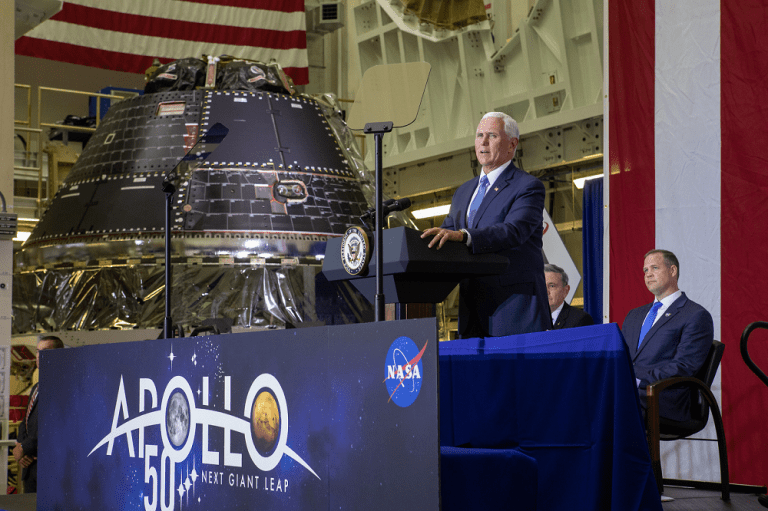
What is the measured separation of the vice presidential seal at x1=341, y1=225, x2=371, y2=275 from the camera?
299cm

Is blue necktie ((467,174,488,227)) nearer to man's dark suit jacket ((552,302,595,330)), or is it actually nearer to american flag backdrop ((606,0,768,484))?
man's dark suit jacket ((552,302,595,330))

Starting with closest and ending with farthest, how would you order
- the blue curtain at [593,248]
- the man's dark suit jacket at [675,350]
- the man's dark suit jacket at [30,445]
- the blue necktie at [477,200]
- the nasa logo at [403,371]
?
the nasa logo at [403,371]
the blue necktie at [477,200]
the man's dark suit jacket at [675,350]
the man's dark suit jacket at [30,445]
the blue curtain at [593,248]

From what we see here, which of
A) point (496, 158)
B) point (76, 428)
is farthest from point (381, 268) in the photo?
point (76, 428)

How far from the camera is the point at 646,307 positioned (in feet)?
16.7

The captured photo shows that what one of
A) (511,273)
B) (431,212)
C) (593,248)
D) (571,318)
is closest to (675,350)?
(571,318)

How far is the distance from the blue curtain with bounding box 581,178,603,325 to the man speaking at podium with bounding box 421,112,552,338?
691 centimetres

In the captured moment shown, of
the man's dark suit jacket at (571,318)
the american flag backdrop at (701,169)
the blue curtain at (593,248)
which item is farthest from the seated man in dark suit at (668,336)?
the blue curtain at (593,248)

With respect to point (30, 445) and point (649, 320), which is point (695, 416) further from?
point (30, 445)

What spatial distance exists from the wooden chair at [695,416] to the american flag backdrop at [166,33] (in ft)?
32.6

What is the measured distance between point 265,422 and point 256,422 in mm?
47

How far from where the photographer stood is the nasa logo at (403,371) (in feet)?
7.38

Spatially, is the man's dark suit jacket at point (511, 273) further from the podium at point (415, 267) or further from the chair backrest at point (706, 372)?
the chair backrest at point (706, 372)

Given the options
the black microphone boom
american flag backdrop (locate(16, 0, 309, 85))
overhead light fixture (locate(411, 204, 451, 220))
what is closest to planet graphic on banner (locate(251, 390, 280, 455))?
the black microphone boom

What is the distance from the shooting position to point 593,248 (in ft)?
33.8
